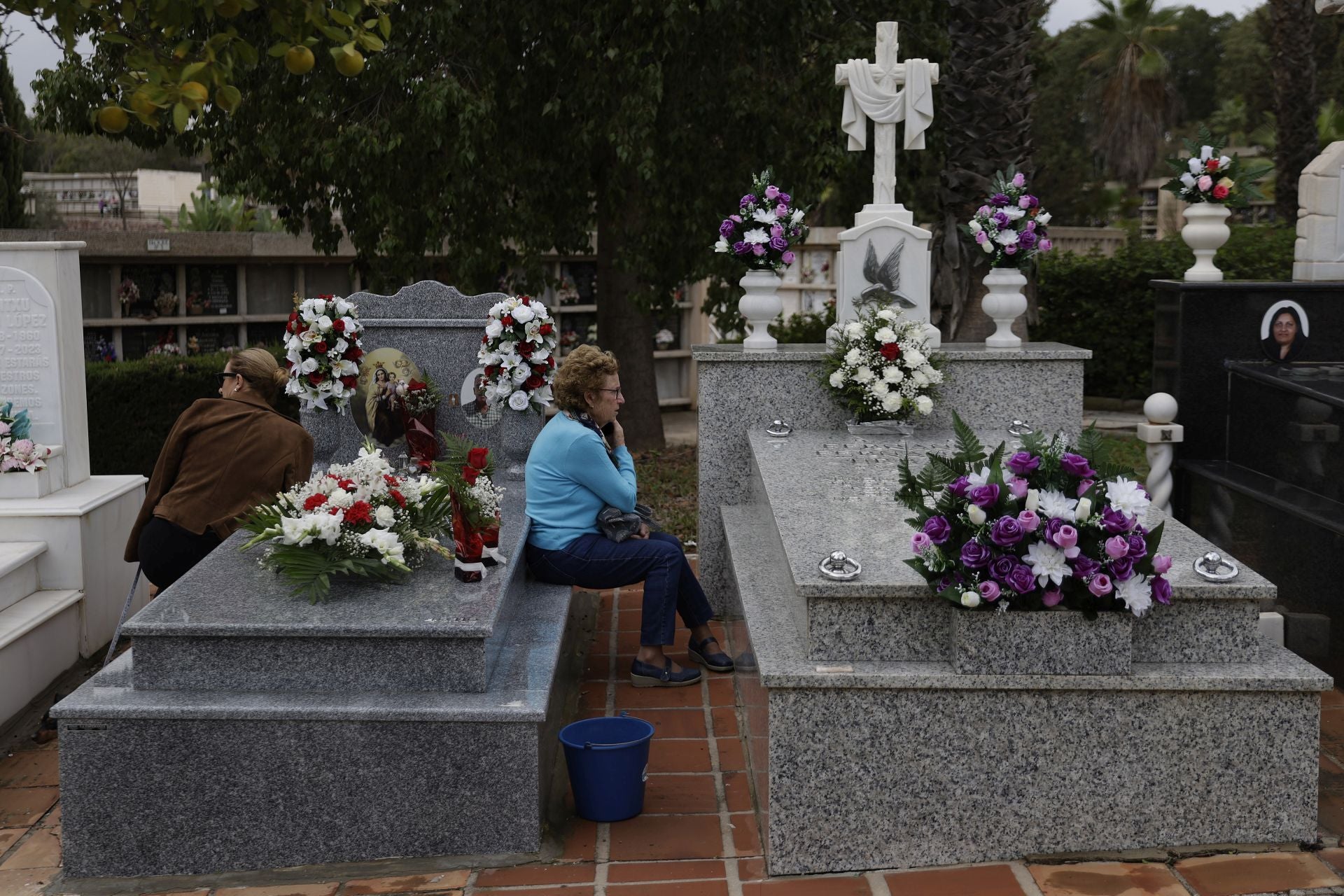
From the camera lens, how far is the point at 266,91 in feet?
34.2

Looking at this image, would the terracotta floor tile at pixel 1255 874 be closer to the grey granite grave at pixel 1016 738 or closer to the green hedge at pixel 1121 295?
the grey granite grave at pixel 1016 738

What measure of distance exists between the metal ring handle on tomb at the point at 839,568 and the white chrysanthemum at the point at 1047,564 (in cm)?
55

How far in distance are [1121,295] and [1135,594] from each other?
11.8 metres

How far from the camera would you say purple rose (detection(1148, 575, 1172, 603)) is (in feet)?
13.5

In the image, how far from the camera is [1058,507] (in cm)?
405

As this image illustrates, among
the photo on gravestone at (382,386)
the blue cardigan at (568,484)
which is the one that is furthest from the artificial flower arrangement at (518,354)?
the blue cardigan at (568,484)

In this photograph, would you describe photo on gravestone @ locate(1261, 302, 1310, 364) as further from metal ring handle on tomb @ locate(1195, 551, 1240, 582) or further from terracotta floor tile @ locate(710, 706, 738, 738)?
terracotta floor tile @ locate(710, 706, 738, 738)

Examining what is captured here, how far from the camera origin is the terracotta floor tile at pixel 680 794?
480 centimetres

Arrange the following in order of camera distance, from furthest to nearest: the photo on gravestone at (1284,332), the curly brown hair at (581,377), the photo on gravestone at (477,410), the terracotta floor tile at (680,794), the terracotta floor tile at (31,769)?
the photo on gravestone at (477,410)
the photo on gravestone at (1284,332)
the curly brown hair at (581,377)
the terracotta floor tile at (31,769)
the terracotta floor tile at (680,794)

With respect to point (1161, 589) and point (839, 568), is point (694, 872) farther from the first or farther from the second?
point (1161, 589)

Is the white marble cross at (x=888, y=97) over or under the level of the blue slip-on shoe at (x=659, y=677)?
over

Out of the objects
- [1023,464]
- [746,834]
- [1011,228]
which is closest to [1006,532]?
[1023,464]

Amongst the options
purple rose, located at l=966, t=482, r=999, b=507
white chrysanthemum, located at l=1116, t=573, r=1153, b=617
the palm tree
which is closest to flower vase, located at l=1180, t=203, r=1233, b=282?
white chrysanthemum, located at l=1116, t=573, r=1153, b=617

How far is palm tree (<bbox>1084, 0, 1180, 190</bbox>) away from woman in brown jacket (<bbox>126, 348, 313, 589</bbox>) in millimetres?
35240
